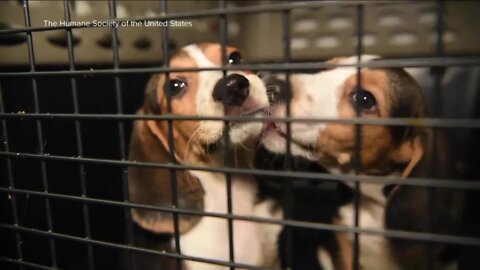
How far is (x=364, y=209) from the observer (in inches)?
41.6

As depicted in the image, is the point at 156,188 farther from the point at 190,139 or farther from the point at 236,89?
the point at 236,89

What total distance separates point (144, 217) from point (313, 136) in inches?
16.7

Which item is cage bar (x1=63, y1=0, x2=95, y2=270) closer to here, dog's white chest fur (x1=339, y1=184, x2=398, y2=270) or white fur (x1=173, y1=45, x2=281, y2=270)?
white fur (x1=173, y1=45, x2=281, y2=270)

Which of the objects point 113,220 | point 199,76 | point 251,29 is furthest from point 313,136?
point 251,29

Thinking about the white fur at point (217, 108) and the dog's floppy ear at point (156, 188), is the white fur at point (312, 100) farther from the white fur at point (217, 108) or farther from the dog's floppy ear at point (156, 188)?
the dog's floppy ear at point (156, 188)

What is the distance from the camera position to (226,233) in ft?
3.53

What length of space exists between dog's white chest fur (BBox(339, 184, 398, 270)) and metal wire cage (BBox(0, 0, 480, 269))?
0.52 feet

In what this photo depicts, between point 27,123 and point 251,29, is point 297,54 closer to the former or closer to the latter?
point 251,29

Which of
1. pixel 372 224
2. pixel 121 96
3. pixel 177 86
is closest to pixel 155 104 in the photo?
pixel 177 86

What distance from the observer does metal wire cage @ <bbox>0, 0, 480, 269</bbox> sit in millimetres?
525

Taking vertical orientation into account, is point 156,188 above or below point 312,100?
below

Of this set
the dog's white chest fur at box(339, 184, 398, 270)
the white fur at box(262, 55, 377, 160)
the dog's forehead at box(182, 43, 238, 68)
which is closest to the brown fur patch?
the dog's forehead at box(182, 43, 238, 68)

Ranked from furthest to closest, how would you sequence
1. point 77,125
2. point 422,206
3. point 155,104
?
1. point 155,104
2. point 422,206
3. point 77,125

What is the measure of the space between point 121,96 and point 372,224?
2.02 feet
